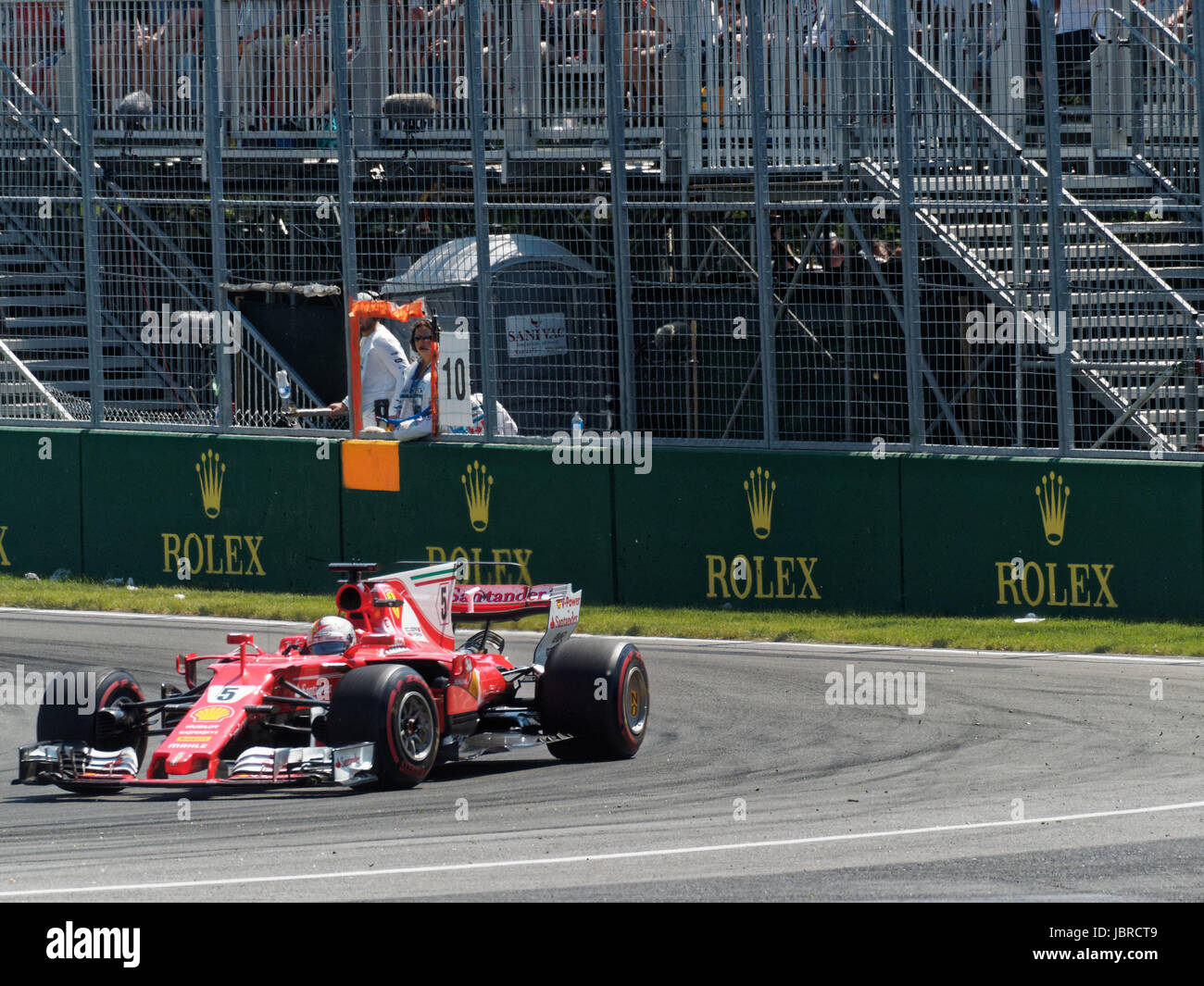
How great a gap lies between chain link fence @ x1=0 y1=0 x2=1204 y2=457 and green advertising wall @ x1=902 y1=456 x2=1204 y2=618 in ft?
1.02

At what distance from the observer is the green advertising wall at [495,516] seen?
15828mm

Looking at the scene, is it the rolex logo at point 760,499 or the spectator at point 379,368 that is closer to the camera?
the rolex logo at point 760,499

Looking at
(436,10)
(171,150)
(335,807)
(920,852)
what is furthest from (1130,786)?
(171,150)

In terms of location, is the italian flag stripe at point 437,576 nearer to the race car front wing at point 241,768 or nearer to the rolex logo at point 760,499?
the race car front wing at point 241,768

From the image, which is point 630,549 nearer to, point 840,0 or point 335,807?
point 840,0

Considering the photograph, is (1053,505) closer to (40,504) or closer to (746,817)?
(746,817)

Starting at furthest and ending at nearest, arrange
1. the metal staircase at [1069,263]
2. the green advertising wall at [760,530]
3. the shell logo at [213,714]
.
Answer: the green advertising wall at [760,530], the metal staircase at [1069,263], the shell logo at [213,714]

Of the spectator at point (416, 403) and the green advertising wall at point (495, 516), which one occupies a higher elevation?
the spectator at point (416, 403)

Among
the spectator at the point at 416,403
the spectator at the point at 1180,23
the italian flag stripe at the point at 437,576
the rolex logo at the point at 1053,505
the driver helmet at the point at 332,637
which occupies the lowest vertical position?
the driver helmet at the point at 332,637

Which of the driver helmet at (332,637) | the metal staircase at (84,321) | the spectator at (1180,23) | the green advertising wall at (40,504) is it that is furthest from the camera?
the green advertising wall at (40,504)

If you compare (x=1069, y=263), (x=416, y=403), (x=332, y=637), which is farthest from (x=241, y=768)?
(x=1069, y=263)

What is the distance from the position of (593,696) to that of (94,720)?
2.56 metres

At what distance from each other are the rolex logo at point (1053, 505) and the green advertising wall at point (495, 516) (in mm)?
3706

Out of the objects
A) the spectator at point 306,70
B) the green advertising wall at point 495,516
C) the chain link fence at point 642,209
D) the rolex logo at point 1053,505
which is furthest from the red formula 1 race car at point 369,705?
the spectator at point 306,70
